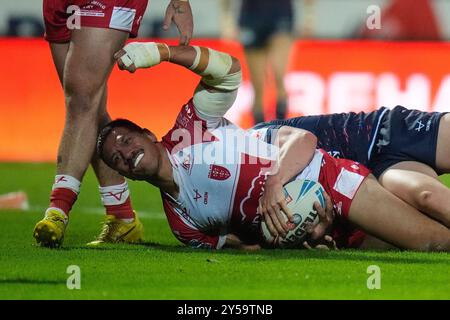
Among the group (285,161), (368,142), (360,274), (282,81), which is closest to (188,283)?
(360,274)

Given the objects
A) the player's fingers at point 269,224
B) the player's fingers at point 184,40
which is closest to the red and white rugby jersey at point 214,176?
the player's fingers at point 269,224

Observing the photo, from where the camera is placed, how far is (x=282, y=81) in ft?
38.5

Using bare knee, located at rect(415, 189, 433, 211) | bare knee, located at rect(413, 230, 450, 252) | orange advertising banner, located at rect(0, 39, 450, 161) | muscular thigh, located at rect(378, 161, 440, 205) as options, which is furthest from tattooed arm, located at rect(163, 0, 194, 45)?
orange advertising banner, located at rect(0, 39, 450, 161)

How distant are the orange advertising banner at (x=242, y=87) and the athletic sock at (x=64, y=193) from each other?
18.7 ft

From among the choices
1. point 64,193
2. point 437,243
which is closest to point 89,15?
point 64,193

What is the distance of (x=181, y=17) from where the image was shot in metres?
6.57

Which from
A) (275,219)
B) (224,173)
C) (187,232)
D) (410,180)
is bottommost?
(187,232)

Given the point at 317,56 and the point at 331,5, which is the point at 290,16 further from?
the point at 331,5

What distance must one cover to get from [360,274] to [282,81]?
636cm

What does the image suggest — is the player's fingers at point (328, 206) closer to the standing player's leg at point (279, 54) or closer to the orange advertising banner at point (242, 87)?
the standing player's leg at point (279, 54)

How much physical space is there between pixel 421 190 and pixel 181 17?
5.27 feet

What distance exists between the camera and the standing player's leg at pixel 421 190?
625 centimetres

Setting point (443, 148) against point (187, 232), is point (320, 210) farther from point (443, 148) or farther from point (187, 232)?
point (443, 148)

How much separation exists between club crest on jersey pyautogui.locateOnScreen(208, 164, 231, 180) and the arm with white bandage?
306mm
